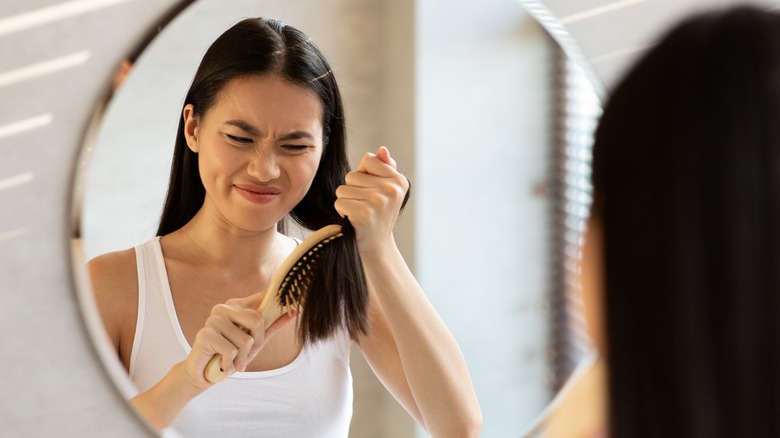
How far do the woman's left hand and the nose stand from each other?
0.17 feet

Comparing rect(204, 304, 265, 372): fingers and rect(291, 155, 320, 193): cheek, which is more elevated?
rect(291, 155, 320, 193): cheek

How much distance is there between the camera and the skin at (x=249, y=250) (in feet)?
2.01

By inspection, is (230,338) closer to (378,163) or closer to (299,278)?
(299,278)

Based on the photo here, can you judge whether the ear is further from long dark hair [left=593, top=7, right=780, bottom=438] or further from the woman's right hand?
long dark hair [left=593, top=7, right=780, bottom=438]

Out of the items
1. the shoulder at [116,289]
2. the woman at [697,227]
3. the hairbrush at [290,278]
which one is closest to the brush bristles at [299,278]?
the hairbrush at [290,278]

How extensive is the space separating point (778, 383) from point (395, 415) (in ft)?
1.10

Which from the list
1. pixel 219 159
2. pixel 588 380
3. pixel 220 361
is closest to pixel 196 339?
pixel 220 361

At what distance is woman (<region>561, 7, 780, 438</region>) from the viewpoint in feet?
1.24

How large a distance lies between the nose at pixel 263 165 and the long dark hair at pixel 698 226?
280mm

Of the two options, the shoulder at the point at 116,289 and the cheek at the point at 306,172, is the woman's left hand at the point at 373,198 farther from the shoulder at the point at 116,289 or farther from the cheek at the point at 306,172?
the shoulder at the point at 116,289

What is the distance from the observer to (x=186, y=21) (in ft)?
2.04

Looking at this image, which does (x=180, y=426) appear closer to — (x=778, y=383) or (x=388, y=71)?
(x=388, y=71)

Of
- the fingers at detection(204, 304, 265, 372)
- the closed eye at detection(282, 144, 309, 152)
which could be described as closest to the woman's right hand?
the fingers at detection(204, 304, 265, 372)

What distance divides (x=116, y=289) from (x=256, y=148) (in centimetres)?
15
